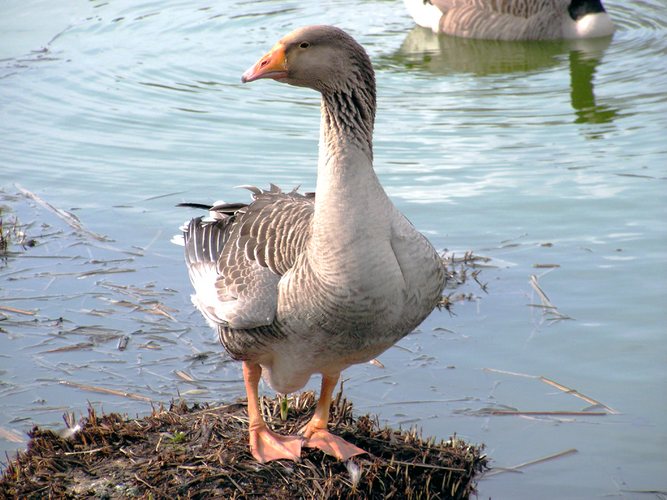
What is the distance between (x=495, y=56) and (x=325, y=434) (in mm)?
9422

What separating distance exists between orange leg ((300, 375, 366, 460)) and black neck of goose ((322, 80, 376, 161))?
1.24 metres

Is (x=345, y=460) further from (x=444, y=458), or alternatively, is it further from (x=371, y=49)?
(x=371, y=49)

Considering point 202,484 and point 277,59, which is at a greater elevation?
point 277,59

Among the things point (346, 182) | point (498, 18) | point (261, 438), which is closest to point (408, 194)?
point (261, 438)

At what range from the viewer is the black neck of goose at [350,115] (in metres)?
4.55

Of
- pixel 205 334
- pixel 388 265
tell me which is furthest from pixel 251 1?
pixel 388 265

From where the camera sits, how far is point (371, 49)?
13047 millimetres

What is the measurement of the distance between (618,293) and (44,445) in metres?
4.18

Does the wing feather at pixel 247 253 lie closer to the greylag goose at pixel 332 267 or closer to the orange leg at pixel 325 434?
the greylag goose at pixel 332 267

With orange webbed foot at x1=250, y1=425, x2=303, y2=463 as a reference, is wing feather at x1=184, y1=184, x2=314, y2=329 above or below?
above

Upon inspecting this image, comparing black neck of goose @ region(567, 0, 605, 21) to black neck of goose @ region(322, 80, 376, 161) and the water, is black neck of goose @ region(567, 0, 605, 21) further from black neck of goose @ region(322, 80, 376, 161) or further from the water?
black neck of goose @ region(322, 80, 376, 161)

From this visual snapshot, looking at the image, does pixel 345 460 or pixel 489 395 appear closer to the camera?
pixel 345 460

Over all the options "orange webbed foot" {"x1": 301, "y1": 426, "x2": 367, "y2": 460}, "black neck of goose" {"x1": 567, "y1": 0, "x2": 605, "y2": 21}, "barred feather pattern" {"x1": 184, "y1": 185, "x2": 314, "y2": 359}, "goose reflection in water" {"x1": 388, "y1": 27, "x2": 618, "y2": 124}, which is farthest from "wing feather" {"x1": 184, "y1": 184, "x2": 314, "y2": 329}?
"black neck of goose" {"x1": 567, "y1": 0, "x2": 605, "y2": 21}

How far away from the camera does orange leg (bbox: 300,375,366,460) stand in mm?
4926
